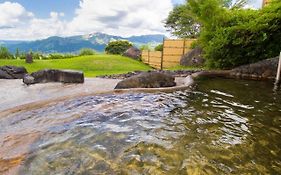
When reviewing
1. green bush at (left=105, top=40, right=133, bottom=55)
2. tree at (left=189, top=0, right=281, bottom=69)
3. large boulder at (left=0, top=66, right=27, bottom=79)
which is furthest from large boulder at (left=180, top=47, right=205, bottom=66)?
green bush at (left=105, top=40, right=133, bottom=55)

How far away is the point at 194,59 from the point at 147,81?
27.8 ft

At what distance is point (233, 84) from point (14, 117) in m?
5.89

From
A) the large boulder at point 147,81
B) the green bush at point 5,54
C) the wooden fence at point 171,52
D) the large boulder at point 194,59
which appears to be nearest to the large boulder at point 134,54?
the wooden fence at point 171,52

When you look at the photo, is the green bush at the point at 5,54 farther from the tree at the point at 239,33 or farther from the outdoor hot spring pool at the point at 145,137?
the outdoor hot spring pool at the point at 145,137

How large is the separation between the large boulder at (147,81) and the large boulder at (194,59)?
754cm

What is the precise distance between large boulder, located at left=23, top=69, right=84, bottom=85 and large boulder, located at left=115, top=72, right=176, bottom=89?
9.76 feet

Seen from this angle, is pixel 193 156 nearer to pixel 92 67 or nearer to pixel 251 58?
pixel 251 58

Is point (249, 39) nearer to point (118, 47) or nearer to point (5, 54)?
point (5, 54)

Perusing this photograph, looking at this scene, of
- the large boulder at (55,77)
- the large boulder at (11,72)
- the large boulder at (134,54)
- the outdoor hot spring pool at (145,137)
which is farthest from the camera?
the large boulder at (134,54)

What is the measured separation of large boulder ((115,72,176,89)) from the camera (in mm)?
6988

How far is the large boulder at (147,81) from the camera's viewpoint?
699 cm

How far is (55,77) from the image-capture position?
9812 millimetres

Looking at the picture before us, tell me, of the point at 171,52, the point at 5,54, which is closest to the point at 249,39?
the point at 171,52

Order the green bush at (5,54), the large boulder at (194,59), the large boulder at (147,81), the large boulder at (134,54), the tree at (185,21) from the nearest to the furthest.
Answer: the large boulder at (147,81) → the large boulder at (194,59) → the green bush at (5,54) → the tree at (185,21) → the large boulder at (134,54)
